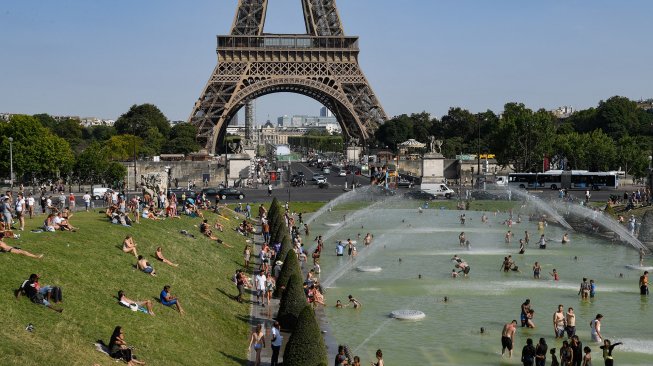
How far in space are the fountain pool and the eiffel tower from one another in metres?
68.5

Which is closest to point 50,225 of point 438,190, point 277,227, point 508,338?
point 277,227

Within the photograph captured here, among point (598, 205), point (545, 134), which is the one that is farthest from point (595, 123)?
point (598, 205)

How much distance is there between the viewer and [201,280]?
33.2 meters

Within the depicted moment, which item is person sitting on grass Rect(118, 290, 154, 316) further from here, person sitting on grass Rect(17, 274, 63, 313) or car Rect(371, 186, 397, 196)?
car Rect(371, 186, 397, 196)

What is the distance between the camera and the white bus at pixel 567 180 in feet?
302

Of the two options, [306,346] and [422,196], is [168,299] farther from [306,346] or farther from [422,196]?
[422,196]

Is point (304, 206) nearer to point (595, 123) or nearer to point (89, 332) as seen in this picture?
point (89, 332)

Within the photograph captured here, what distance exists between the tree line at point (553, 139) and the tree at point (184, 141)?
28736 mm

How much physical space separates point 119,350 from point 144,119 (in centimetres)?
12933

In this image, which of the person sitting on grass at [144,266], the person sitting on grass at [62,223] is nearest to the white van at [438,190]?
the person sitting on grass at [62,223]

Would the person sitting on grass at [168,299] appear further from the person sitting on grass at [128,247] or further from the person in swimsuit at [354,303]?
the person in swimsuit at [354,303]

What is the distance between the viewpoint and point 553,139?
110 m

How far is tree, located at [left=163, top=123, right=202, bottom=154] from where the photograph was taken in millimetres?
128750

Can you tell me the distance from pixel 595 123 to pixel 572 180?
60701 mm
